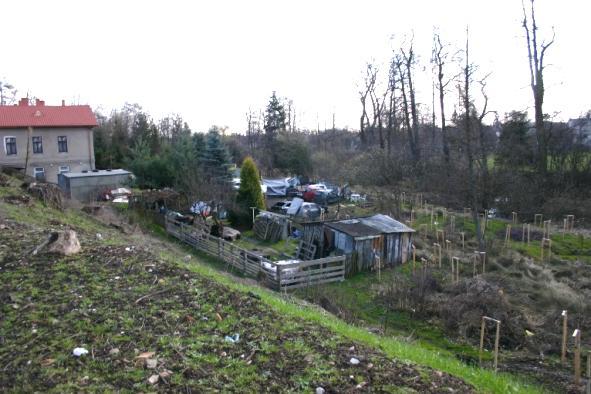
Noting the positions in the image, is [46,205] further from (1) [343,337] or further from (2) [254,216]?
(1) [343,337]

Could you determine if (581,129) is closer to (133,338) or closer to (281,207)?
(281,207)

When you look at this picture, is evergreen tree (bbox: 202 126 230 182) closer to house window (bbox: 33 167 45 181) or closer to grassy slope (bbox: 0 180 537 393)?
house window (bbox: 33 167 45 181)

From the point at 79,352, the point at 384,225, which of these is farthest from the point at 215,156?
the point at 79,352

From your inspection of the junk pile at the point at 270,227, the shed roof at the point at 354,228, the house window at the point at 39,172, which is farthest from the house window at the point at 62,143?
the shed roof at the point at 354,228

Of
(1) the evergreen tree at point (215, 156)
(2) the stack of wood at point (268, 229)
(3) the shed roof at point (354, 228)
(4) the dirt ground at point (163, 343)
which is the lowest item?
(2) the stack of wood at point (268, 229)

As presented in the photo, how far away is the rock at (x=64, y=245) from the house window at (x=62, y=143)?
3312 centimetres

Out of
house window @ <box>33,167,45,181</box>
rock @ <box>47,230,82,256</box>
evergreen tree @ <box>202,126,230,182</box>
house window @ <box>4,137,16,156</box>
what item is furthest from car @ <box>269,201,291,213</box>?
house window @ <box>4,137,16,156</box>

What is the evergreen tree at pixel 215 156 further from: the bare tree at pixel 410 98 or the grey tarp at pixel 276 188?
the bare tree at pixel 410 98

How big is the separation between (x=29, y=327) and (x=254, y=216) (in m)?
20.2

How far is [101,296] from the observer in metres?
6.60

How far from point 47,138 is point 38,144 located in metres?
0.81

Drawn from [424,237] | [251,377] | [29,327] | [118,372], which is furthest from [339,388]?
[424,237]

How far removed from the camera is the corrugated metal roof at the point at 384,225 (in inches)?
722

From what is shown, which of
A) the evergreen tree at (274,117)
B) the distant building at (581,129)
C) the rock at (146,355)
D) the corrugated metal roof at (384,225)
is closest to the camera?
the rock at (146,355)
